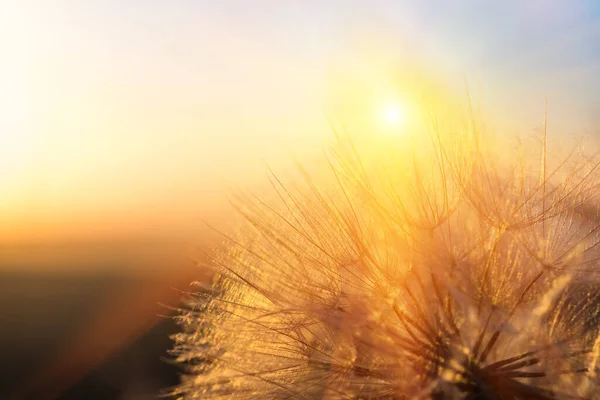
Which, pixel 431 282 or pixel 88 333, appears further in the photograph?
pixel 88 333

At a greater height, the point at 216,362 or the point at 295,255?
the point at 295,255

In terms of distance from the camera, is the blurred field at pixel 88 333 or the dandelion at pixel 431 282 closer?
the dandelion at pixel 431 282

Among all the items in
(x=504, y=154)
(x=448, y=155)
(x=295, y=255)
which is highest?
(x=504, y=154)

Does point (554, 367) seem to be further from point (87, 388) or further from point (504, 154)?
point (87, 388)

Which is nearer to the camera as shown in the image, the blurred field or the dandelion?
the dandelion

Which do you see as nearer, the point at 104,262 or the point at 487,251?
the point at 487,251

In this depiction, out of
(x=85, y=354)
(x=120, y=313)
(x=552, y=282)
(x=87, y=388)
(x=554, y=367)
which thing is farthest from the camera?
(x=120, y=313)

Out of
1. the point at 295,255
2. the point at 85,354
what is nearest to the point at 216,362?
the point at 295,255

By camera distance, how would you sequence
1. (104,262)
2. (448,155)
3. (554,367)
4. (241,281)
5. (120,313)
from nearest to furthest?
(554,367)
(448,155)
(241,281)
(120,313)
(104,262)
